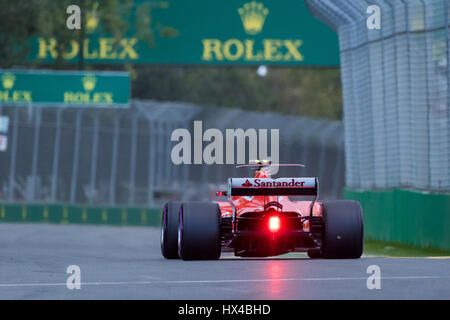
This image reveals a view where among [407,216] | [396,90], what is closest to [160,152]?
[396,90]

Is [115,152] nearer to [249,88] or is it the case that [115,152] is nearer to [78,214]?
[78,214]

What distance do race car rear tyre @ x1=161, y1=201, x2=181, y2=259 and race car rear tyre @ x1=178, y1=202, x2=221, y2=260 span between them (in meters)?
0.50

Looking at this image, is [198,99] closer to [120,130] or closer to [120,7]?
[120,130]

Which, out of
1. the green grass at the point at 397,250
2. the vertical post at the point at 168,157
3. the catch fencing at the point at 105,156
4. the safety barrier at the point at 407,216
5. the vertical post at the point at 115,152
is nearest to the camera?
the green grass at the point at 397,250

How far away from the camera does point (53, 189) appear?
4722 cm

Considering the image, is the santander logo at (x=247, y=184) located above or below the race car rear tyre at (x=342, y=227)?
above

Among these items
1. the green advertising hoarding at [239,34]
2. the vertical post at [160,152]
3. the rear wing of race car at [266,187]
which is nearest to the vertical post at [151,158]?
the vertical post at [160,152]

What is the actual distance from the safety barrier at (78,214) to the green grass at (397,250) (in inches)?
755

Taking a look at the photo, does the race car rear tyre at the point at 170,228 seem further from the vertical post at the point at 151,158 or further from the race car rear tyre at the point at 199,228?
the vertical post at the point at 151,158

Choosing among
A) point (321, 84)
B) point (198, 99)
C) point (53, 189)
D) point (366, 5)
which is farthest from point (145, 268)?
point (321, 84)

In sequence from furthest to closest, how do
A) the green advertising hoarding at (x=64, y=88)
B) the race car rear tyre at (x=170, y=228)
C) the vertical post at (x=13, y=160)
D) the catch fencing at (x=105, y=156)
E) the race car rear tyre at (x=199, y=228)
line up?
the catch fencing at (x=105, y=156)
the vertical post at (x=13, y=160)
the green advertising hoarding at (x=64, y=88)
the race car rear tyre at (x=170, y=228)
the race car rear tyre at (x=199, y=228)

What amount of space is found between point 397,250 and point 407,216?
128 cm

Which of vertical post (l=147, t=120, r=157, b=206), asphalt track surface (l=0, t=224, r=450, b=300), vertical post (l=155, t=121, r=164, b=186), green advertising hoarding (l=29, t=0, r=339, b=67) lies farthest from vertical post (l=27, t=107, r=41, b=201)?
asphalt track surface (l=0, t=224, r=450, b=300)

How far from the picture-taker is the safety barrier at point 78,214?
4153 centimetres
